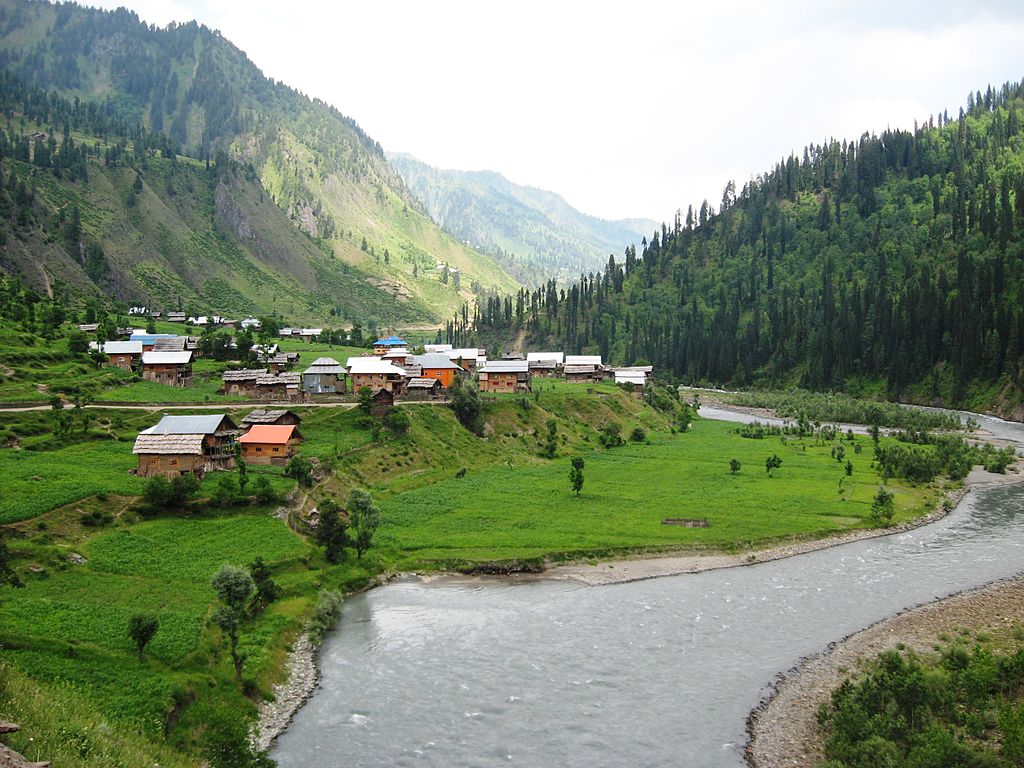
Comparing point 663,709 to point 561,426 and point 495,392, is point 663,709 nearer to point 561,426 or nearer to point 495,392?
point 561,426

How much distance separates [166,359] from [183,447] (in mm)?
45049

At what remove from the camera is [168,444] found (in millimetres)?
64938

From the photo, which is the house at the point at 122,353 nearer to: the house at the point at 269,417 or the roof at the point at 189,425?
the house at the point at 269,417

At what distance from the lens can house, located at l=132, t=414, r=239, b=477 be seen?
64375 millimetres

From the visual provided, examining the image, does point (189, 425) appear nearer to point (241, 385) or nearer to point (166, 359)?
point (241, 385)

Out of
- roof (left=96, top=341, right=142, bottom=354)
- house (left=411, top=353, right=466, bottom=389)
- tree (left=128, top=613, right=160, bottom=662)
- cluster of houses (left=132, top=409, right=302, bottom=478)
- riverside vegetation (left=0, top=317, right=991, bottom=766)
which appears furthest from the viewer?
house (left=411, top=353, right=466, bottom=389)

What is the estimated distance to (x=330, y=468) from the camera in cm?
7231

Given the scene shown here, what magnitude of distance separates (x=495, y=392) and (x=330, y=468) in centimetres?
4596

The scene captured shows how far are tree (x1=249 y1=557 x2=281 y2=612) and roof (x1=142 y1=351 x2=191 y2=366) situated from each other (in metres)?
63.1

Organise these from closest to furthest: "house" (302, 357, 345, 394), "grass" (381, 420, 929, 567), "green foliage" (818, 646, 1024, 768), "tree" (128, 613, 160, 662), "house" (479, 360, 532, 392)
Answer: "green foliage" (818, 646, 1024, 768) < "tree" (128, 613, 160, 662) < "grass" (381, 420, 929, 567) < "house" (302, 357, 345, 394) < "house" (479, 360, 532, 392)

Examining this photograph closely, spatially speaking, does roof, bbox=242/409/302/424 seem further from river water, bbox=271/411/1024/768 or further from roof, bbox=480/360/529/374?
roof, bbox=480/360/529/374

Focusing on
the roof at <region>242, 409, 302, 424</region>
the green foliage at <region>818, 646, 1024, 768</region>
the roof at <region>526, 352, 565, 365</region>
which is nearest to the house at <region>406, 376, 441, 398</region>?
the roof at <region>242, 409, 302, 424</region>

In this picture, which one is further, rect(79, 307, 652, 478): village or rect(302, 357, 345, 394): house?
rect(302, 357, 345, 394): house

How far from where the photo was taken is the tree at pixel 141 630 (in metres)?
37.4
